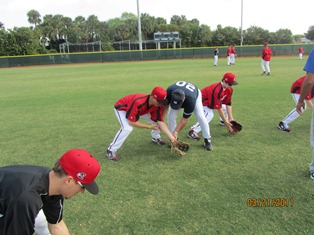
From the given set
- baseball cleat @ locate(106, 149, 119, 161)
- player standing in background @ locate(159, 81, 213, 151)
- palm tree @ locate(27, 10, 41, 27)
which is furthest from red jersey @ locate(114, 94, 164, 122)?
palm tree @ locate(27, 10, 41, 27)

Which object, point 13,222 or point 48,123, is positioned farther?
point 48,123

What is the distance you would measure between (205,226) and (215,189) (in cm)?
79

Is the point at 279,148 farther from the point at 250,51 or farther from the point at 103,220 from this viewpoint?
the point at 250,51

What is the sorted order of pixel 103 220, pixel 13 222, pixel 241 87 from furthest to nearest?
pixel 241 87, pixel 103 220, pixel 13 222

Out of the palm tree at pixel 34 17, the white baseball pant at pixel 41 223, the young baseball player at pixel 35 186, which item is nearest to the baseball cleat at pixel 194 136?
the white baseball pant at pixel 41 223

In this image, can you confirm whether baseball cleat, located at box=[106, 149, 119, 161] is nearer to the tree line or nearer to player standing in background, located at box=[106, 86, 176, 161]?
player standing in background, located at box=[106, 86, 176, 161]

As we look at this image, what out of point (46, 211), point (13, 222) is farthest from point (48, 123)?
point (13, 222)

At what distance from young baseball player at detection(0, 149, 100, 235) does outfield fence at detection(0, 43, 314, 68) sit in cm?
3297

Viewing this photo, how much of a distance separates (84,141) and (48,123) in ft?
6.60

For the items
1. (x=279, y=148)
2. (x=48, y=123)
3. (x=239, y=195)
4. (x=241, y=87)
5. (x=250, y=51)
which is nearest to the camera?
(x=239, y=195)

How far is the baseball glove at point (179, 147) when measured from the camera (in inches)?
176

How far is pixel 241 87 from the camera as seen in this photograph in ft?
37.6

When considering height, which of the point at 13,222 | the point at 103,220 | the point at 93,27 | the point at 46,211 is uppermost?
the point at 93,27

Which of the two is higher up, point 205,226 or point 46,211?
point 46,211
